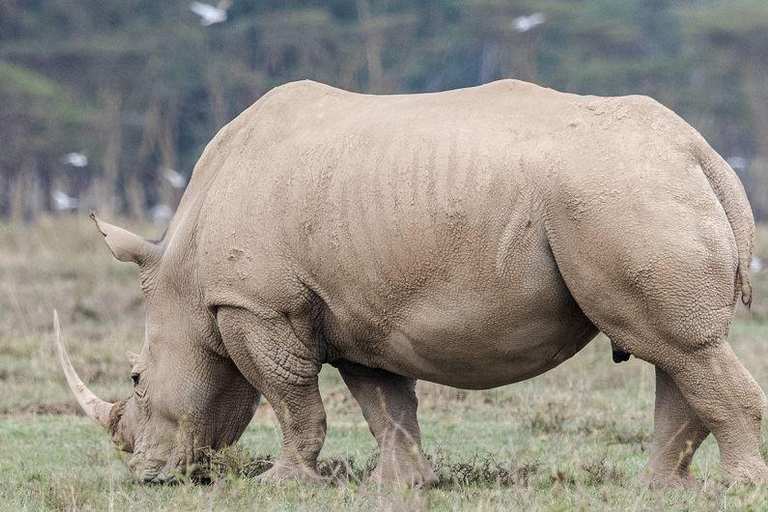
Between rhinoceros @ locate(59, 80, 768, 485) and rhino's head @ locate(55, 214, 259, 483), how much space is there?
0.01 metres

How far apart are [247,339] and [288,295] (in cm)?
32

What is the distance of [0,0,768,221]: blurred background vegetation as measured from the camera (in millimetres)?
39375

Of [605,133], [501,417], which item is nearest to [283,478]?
[605,133]

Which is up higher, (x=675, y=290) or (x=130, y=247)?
(x=675, y=290)

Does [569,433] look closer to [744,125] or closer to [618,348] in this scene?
[618,348]

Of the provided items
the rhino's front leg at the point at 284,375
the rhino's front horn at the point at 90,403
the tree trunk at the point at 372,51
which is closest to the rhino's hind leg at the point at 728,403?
the rhino's front leg at the point at 284,375

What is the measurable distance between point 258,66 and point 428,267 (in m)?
35.4

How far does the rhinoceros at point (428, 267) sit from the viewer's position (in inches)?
251

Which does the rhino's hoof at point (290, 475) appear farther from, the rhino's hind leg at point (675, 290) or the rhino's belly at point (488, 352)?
the rhino's hind leg at point (675, 290)

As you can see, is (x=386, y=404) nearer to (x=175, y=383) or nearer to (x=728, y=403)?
(x=175, y=383)

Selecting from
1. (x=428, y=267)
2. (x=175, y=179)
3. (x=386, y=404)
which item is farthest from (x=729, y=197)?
(x=175, y=179)

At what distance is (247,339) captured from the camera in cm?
744

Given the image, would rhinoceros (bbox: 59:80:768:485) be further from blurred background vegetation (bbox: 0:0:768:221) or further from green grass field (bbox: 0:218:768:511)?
blurred background vegetation (bbox: 0:0:768:221)

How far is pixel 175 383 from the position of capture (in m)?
7.84
